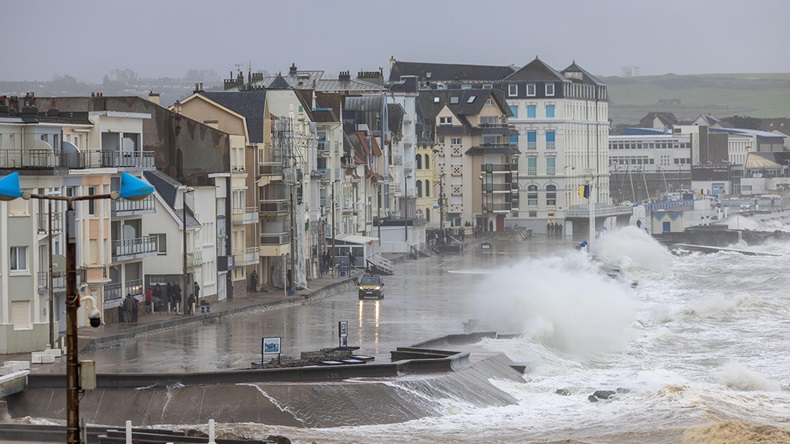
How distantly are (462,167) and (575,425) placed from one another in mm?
99748

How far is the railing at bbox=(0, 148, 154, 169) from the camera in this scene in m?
46.9

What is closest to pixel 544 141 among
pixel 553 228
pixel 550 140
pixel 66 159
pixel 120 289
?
pixel 550 140

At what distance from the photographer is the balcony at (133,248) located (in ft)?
181

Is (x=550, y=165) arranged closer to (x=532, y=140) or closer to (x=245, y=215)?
(x=532, y=140)

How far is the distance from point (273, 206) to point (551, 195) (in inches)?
3368

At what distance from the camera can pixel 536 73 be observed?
6275 inches

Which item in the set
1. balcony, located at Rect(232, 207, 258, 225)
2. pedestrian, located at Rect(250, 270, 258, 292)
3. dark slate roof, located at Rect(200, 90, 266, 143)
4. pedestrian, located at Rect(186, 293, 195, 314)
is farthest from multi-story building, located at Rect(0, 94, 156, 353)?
dark slate roof, located at Rect(200, 90, 266, 143)

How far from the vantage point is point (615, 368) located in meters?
53.2

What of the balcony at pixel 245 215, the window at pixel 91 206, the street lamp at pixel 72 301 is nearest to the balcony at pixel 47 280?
the window at pixel 91 206

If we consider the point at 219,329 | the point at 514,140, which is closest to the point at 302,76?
the point at 514,140

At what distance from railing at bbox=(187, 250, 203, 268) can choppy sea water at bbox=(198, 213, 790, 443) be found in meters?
11.0

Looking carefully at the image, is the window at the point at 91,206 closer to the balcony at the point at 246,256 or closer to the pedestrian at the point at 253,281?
the balcony at the point at 246,256

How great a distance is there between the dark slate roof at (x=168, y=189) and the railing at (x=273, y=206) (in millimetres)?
10117

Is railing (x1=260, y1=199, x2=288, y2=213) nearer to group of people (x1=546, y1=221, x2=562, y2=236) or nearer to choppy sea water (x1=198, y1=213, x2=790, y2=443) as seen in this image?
choppy sea water (x1=198, y1=213, x2=790, y2=443)
